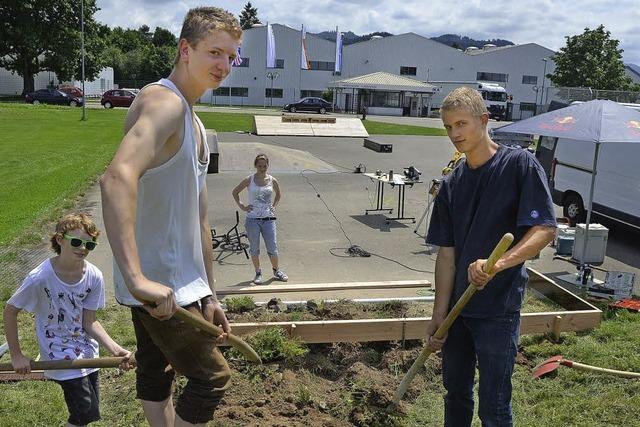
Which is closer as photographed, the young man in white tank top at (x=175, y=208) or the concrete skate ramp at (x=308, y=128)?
the young man in white tank top at (x=175, y=208)

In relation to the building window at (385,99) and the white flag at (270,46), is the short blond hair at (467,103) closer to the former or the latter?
the white flag at (270,46)

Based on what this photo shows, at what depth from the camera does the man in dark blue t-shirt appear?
300cm

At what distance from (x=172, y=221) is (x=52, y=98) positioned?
164ft

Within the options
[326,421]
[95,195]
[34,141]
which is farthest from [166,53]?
[326,421]

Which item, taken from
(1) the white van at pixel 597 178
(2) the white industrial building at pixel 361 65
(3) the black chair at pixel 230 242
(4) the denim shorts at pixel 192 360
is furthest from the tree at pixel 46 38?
(4) the denim shorts at pixel 192 360

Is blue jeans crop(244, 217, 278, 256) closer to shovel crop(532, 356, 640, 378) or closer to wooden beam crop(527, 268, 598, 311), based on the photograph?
wooden beam crop(527, 268, 598, 311)

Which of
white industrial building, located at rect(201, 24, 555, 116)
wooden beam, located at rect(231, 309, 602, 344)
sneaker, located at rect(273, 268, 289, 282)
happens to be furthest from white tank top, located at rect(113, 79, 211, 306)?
white industrial building, located at rect(201, 24, 555, 116)

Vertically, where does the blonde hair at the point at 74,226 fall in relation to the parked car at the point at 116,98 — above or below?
below

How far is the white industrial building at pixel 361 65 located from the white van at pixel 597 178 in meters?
54.2

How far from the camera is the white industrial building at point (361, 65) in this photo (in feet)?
220

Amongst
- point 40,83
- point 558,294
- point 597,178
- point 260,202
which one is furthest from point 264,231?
point 40,83

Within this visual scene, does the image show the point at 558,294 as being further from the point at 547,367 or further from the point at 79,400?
the point at 79,400

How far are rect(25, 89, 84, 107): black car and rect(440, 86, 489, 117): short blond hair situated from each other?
160 ft

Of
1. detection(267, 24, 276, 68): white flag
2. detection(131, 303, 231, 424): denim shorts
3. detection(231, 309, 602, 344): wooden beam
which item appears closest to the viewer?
detection(131, 303, 231, 424): denim shorts
